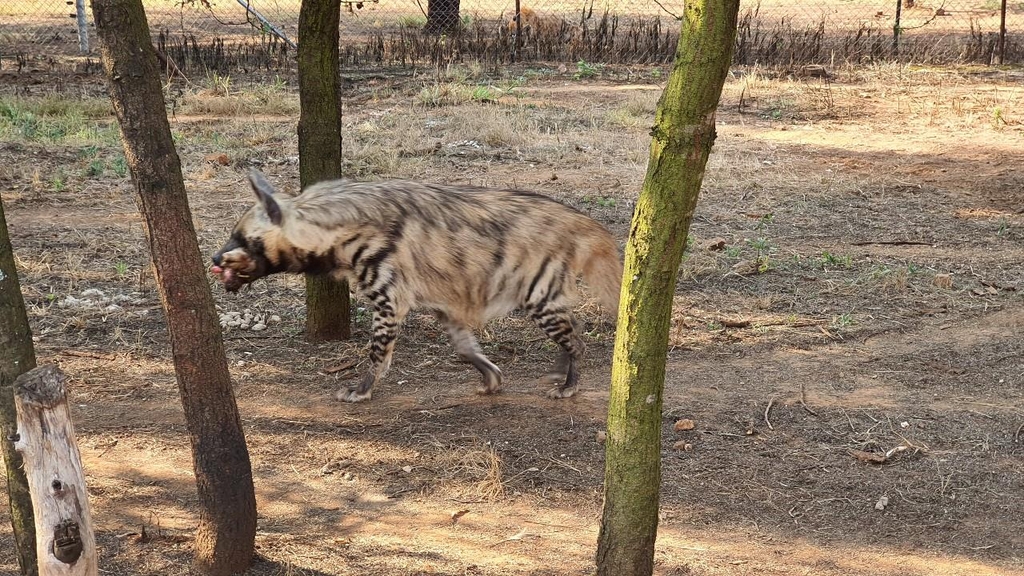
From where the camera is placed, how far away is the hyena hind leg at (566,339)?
5.94 meters

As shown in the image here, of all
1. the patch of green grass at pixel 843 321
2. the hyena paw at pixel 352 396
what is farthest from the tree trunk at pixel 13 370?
the patch of green grass at pixel 843 321

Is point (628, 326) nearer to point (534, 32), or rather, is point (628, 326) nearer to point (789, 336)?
Result: point (789, 336)

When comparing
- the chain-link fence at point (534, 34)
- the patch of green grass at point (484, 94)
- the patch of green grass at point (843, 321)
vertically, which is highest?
the chain-link fence at point (534, 34)

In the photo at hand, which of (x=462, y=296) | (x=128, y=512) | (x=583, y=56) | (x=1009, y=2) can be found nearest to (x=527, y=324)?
(x=462, y=296)

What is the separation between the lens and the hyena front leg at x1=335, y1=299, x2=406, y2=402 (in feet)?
19.1

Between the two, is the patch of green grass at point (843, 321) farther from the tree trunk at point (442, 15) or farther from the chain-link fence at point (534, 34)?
the tree trunk at point (442, 15)

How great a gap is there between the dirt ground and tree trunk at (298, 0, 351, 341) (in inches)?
24.8

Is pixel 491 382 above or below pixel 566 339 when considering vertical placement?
below

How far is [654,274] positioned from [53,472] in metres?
1.95

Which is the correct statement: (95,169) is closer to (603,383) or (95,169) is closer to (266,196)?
(266,196)

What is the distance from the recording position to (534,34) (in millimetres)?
17875

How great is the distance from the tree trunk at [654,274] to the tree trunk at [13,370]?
85.2 inches

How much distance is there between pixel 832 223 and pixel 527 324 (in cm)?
321

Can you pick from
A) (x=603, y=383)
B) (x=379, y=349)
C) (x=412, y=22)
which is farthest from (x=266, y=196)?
(x=412, y=22)
